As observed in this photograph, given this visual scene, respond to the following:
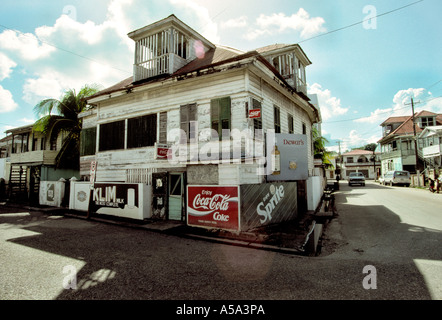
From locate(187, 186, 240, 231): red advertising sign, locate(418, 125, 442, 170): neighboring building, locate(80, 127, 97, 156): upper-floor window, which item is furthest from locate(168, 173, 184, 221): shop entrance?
locate(418, 125, 442, 170): neighboring building

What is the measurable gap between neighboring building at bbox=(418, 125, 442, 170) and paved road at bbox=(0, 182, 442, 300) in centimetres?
2944

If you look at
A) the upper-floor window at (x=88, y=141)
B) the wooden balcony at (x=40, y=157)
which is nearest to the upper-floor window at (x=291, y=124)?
the upper-floor window at (x=88, y=141)

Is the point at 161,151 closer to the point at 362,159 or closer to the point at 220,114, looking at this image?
the point at 220,114

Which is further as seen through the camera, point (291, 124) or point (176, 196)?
point (291, 124)

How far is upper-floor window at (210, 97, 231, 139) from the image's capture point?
8820 mm

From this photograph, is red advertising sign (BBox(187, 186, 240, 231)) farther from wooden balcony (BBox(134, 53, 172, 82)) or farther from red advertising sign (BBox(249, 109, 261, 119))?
wooden balcony (BBox(134, 53, 172, 82))

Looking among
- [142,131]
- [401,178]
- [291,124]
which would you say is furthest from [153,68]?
[401,178]

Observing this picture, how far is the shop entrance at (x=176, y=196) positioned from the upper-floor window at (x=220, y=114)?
2.47 metres

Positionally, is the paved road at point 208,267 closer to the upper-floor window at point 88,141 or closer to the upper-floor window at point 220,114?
the upper-floor window at point 220,114

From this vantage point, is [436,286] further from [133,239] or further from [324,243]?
[133,239]

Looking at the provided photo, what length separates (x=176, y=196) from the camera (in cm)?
961

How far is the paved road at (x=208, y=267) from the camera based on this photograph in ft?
11.9

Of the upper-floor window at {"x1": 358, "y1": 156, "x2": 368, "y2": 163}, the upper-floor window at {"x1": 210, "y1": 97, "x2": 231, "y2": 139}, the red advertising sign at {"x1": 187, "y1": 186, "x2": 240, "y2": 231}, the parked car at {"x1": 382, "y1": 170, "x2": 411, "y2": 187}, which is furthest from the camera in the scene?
the upper-floor window at {"x1": 358, "y1": 156, "x2": 368, "y2": 163}

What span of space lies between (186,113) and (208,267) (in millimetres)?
6772
